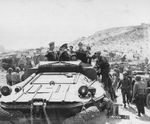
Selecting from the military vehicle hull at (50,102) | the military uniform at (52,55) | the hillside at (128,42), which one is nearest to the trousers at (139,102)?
the military vehicle hull at (50,102)

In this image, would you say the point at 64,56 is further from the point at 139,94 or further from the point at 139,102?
the point at 139,102

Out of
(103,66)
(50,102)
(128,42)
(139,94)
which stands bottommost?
(139,94)

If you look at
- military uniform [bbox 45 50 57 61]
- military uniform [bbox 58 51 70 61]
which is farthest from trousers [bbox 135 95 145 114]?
military uniform [bbox 45 50 57 61]

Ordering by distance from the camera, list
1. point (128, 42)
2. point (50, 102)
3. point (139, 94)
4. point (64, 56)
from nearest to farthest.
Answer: point (50, 102), point (64, 56), point (139, 94), point (128, 42)

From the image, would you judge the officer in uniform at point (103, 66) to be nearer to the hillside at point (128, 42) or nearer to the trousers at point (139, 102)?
the trousers at point (139, 102)

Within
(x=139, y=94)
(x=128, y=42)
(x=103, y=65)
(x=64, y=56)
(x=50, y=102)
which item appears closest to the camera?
(x=50, y=102)

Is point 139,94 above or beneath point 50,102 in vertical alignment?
beneath

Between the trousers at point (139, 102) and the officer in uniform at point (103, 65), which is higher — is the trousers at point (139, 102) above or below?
below

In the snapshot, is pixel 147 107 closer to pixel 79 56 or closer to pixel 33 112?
pixel 79 56

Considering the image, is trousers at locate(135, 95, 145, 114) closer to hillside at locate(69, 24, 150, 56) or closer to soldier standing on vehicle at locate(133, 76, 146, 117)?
soldier standing on vehicle at locate(133, 76, 146, 117)

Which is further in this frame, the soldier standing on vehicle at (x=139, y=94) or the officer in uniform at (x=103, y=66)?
the officer in uniform at (x=103, y=66)

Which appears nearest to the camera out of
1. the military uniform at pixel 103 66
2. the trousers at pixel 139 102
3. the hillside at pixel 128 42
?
the trousers at pixel 139 102

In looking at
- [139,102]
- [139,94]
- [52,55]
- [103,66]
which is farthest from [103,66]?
[52,55]

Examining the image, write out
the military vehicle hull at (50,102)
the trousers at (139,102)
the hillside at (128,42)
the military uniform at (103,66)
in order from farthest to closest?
the hillside at (128,42) → the military uniform at (103,66) → the trousers at (139,102) → the military vehicle hull at (50,102)
